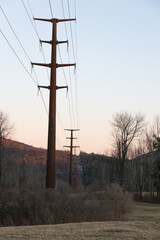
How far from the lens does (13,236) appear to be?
33.4 feet

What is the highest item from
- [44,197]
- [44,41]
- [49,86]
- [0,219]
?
[44,41]

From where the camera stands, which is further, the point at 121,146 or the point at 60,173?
the point at 60,173

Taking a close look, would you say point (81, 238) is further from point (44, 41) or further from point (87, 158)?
point (87, 158)

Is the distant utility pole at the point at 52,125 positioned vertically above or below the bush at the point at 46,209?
above

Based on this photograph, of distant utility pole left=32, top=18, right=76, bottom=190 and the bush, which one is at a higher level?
distant utility pole left=32, top=18, right=76, bottom=190

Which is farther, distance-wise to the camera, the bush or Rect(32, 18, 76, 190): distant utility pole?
Rect(32, 18, 76, 190): distant utility pole

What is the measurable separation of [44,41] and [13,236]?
44.5 feet

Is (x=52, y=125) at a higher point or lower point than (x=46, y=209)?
higher

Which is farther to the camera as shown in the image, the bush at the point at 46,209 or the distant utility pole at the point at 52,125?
the distant utility pole at the point at 52,125

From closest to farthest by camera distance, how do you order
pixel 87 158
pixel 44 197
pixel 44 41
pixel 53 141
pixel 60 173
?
pixel 44 197, pixel 53 141, pixel 44 41, pixel 60 173, pixel 87 158

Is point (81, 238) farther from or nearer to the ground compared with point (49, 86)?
nearer to the ground

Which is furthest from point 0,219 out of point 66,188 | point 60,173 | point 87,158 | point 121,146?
point 87,158

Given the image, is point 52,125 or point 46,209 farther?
point 52,125

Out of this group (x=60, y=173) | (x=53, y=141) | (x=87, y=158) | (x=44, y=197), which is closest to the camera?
(x=44, y=197)
